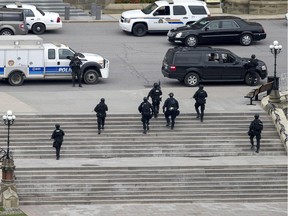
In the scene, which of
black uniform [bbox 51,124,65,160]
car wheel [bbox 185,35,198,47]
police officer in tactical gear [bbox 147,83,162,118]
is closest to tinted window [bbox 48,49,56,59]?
police officer in tactical gear [bbox 147,83,162,118]

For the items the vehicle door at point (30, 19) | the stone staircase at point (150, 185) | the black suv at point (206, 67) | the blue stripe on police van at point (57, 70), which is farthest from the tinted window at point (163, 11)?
the stone staircase at point (150, 185)

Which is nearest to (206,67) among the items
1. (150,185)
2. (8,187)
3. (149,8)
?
(150,185)

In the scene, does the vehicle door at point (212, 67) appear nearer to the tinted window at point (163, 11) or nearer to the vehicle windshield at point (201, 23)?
the vehicle windshield at point (201, 23)

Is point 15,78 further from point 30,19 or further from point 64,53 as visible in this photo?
point 30,19

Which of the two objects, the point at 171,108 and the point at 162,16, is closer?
the point at 171,108

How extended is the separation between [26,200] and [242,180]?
651 cm

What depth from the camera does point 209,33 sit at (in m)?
59.0

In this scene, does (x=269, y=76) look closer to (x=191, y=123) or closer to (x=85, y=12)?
(x=191, y=123)

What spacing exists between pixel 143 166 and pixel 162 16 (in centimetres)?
1857

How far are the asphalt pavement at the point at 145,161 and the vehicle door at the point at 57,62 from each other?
1216mm

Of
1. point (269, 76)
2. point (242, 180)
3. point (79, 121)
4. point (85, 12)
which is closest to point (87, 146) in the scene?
point (79, 121)

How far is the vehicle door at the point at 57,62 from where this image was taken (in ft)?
Answer: 171

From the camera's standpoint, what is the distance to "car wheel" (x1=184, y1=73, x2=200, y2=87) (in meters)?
51.9

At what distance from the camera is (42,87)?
170 feet
